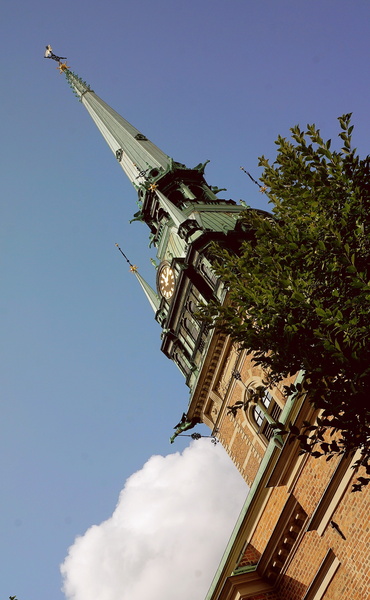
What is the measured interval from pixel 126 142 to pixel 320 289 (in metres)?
35.2

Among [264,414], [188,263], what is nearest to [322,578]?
[264,414]

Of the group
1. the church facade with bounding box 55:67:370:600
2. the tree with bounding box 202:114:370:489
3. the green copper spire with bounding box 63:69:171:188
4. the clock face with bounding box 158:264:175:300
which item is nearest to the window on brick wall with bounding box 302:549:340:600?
the church facade with bounding box 55:67:370:600

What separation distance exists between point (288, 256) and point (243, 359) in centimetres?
1547

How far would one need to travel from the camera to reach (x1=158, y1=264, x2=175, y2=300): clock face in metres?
32.2

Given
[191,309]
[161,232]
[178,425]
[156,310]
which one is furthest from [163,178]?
[178,425]

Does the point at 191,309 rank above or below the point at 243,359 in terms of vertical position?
above

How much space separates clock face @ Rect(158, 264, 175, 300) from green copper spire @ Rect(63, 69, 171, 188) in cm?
729

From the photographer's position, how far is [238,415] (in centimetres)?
2541

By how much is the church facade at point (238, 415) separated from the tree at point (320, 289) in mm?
968

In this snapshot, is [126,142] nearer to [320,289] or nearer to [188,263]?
[188,263]

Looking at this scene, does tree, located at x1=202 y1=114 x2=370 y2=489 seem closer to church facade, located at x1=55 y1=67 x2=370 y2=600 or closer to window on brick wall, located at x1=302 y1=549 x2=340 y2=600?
church facade, located at x1=55 y1=67 x2=370 y2=600

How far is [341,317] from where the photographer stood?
28.2 feet

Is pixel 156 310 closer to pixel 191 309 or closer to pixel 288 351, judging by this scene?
pixel 191 309

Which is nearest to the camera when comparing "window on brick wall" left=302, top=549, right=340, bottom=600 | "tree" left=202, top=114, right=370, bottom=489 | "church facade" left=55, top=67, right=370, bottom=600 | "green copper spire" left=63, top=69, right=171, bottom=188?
"tree" left=202, top=114, right=370, bottom=489
